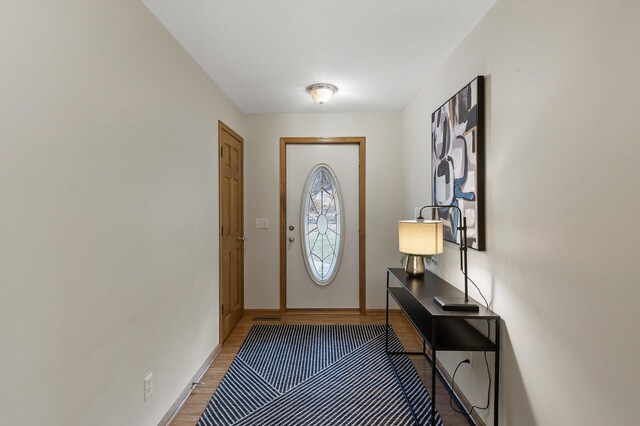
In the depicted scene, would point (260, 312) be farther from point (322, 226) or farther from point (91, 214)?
point (91, 214)

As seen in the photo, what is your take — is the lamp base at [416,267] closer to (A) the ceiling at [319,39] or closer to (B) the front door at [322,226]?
(B) the front door at [322,226]

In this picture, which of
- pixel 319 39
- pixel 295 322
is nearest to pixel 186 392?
pixel 295 322

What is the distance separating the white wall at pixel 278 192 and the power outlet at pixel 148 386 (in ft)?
6.42

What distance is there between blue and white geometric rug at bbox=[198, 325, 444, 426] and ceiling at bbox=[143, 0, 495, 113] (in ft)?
8.02

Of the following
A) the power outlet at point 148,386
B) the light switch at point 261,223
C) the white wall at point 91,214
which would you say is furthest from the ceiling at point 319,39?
the power outlet at point 148,386

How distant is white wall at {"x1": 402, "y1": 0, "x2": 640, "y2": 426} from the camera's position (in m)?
0.92

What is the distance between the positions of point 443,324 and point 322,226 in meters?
2.00

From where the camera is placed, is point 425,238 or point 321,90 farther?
point 321,90

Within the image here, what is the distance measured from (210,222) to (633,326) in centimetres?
254

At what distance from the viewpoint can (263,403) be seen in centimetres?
204

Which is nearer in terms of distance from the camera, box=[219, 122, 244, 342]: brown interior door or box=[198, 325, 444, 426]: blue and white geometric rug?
box=[198, 325, 444, 426]: blue and white geometric rug

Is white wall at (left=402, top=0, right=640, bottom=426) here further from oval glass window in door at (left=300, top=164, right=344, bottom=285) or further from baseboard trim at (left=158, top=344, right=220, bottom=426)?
oval glass window in door at (left=300, top=164, right=344, bottom=285)

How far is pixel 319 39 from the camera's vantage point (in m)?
1.97

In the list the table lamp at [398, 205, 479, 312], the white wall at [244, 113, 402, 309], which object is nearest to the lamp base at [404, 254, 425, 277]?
the table lamp at [398, 205, 479, 312]
